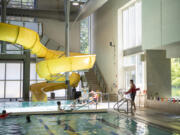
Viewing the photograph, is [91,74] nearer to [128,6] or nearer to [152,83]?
[128,6]

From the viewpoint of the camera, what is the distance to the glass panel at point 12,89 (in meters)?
26.6

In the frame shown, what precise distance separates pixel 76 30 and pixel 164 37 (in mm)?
18554

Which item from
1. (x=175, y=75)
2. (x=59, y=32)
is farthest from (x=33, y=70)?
(x=175, y=75)

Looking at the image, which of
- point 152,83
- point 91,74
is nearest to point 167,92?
point 152,83

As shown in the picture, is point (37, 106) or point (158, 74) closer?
point (37, 106)

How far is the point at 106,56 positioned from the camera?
25047mm

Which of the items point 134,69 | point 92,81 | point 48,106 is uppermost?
point 134,69

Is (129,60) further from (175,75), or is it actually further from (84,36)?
(84,36)

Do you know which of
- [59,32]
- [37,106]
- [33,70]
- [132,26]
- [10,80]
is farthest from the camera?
[59,32]

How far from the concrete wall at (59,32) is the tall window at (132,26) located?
840cm

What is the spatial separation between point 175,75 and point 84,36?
52.5 feet

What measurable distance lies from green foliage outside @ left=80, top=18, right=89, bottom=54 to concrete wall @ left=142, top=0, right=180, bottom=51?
16.2 meters

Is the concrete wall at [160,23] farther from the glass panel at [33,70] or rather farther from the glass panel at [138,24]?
the glass panel at [33,70]

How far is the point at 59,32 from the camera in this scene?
28938mm
